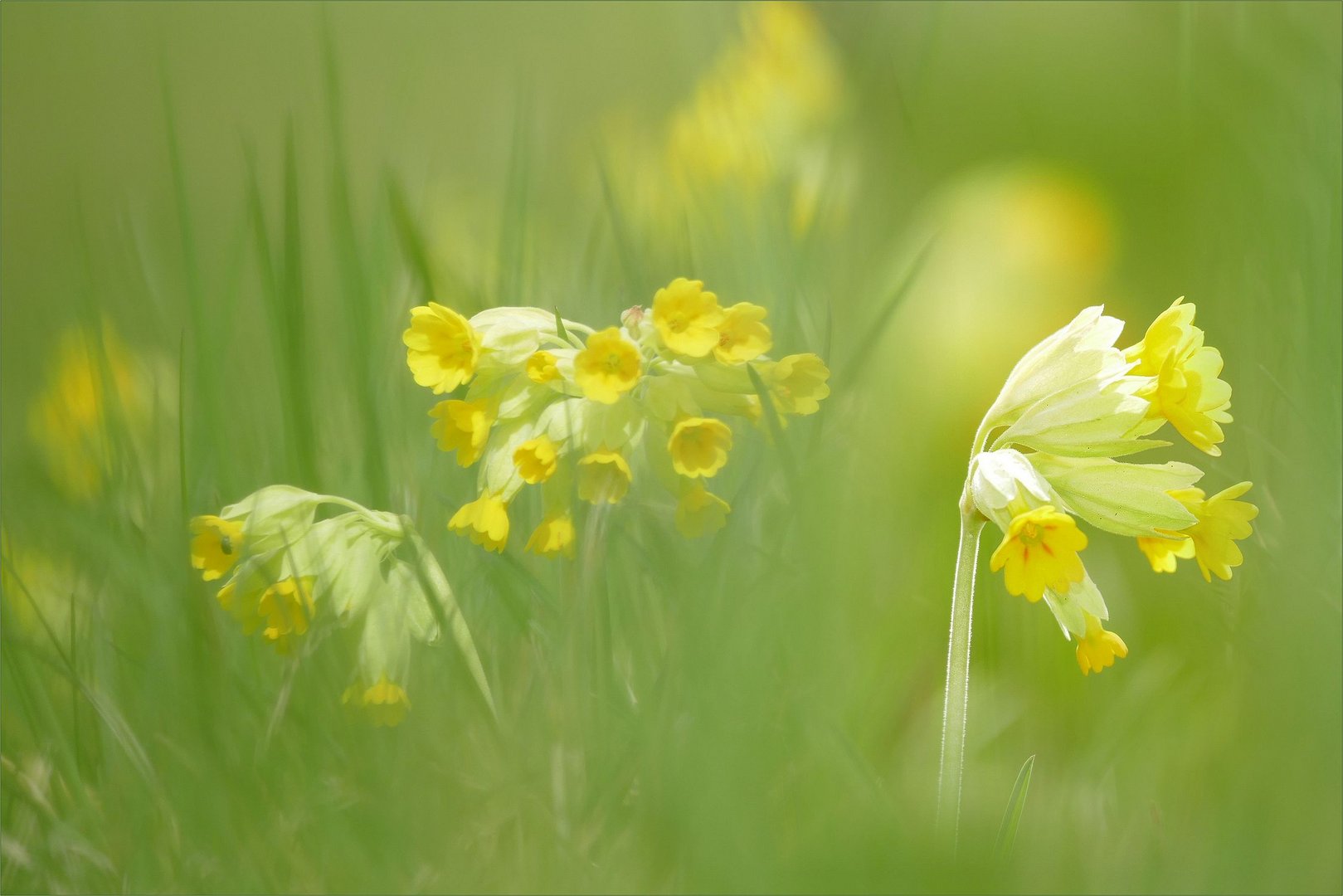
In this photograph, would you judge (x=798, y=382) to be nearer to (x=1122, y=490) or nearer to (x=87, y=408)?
(x=1122, y=490)

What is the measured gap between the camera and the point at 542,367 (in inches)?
45.3

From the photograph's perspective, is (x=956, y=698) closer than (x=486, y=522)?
Yes

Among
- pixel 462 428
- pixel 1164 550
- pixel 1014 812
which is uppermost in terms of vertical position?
pixel 462 428

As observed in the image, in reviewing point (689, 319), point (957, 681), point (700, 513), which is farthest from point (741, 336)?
point (957, 681)

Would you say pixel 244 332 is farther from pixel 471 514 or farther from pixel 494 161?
pixel 471 514

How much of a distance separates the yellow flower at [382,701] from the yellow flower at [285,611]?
7 cm

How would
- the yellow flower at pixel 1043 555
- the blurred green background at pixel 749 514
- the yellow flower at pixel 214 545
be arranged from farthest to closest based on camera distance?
the yellow flower at pixel 214 545
the yellow flower at pixel 1043 555
the blurred green background at pixel 749 514

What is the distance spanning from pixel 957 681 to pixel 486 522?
0.44 meters

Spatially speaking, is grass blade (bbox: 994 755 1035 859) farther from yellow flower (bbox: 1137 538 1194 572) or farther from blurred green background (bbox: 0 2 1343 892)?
yellow flower (bbox: 1137 538 1194 572)

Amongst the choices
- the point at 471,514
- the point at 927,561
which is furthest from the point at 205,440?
the point at 927,561

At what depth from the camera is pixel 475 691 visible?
87 cm

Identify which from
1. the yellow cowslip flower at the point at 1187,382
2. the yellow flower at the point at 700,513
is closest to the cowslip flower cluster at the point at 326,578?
the yellow flower at the point at 700,513

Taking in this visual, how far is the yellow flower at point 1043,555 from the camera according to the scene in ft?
2.96

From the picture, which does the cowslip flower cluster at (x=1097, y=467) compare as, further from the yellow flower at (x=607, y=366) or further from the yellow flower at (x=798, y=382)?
the yellow flower at (x=607, y=366)
